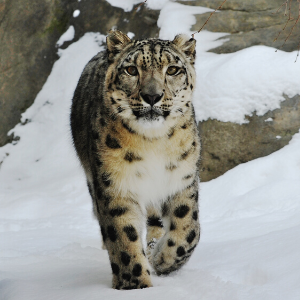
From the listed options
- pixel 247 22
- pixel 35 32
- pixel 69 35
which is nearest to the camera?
pixel 247 22

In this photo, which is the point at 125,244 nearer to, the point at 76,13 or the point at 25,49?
the point at 25,49

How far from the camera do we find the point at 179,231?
381 centimetres

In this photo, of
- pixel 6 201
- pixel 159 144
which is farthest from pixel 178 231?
pixel 6 201

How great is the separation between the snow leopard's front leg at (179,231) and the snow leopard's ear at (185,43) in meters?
0.86

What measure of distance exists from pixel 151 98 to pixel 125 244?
94 centimetres

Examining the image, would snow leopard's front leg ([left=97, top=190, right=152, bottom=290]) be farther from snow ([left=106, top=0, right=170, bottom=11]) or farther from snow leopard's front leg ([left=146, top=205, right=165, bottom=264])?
snow ([left=106, top=0, right=170, bottom=11])

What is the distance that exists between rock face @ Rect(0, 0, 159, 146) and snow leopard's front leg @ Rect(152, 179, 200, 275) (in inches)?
207

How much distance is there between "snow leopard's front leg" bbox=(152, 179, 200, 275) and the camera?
3.77m

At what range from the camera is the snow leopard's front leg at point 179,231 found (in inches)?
149

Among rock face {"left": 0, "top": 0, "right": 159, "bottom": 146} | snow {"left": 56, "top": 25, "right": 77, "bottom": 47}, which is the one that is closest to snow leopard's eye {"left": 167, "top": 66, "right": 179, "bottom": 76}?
rock face {"left": 0, "top": 0, "right": 159, "bottom": 146}

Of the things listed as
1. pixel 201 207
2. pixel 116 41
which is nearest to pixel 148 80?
pixel 116 41

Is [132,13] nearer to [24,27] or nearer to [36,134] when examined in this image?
[24,27]

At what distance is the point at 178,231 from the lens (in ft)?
12.5

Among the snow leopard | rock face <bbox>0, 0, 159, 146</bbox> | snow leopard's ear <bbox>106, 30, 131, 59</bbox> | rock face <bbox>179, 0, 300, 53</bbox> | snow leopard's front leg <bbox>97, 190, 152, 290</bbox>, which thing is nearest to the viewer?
the snow leopard
